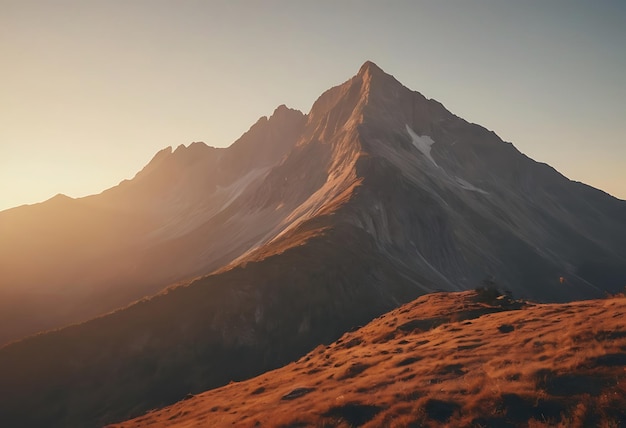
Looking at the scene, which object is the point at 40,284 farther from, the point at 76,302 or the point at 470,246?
the point at 470,246

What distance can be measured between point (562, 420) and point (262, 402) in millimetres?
14861

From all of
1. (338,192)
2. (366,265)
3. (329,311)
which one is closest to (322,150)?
(338,192)

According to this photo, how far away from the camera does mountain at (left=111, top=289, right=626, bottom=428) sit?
52.3 ft

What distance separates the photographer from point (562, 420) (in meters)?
14.9

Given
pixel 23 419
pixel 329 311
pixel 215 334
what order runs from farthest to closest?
1. pixel 329 311
2. pixel 215 334
3. pixel 23 419

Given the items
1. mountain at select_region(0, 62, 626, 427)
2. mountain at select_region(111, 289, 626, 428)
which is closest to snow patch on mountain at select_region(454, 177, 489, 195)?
mountain at select_region(0, 62, 626, 427)

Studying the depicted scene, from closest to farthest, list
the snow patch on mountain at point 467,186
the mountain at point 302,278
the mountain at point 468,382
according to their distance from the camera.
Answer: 1. the mountain at point 468,382
2. the mountain at point 302,278
3. the snow patch on mountain at point 467,186

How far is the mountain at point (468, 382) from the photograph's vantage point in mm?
15953

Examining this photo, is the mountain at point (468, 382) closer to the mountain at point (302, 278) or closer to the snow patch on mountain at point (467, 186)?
the mountain at point (302, 278)

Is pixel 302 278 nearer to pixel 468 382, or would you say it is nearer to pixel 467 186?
pixel 468 382

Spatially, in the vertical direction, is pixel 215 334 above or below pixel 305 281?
below

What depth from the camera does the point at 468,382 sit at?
61.0 ft

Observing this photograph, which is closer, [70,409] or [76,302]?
[70,409]

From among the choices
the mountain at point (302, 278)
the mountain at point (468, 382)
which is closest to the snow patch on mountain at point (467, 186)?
the mountain at point (302, 278)
